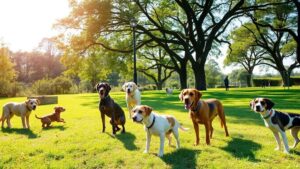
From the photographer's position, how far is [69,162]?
21.8 ft

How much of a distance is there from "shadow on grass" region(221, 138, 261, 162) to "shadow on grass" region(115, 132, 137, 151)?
209cm

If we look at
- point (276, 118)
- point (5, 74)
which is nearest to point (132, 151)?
point (276, 118)

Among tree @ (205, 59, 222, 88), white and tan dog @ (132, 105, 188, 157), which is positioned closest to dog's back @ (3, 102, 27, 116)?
white and tan dog @ (132, 105, 188, 157)

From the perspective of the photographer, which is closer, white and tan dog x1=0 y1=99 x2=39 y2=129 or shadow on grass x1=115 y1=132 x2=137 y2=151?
shadow on grass x1=115 y1=132 x2=137 y2=151

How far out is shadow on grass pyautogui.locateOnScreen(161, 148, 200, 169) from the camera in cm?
623

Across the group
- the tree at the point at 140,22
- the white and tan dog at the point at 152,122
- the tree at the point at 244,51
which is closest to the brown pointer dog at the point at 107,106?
the white and tan dog at the point at 152,122

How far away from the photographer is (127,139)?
28.5 feet

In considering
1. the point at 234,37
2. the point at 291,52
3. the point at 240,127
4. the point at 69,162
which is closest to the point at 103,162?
the point at 69,162

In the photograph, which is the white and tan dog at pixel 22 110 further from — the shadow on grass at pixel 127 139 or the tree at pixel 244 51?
the tree at pixel 244 51

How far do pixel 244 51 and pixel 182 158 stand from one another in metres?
60.8

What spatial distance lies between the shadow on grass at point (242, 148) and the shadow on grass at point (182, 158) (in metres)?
0.78

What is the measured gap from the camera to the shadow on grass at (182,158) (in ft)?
20.5

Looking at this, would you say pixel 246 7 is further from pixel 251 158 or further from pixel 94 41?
pixel 251 158

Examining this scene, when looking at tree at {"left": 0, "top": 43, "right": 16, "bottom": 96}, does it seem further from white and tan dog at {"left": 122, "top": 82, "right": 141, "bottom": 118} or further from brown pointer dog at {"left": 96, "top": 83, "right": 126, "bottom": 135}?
brown pointer dog at {"left": 96, "top": 83, "right": 126, "bottom": 135}
